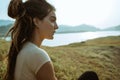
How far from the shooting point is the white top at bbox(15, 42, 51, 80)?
2.00 meters

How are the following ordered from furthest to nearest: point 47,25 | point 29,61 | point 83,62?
1. point 83,62
2. point 47,25
3. point 29,61

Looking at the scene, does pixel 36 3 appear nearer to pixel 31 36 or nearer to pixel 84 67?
pixel 31 36

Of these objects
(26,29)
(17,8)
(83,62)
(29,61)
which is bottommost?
(83,62)

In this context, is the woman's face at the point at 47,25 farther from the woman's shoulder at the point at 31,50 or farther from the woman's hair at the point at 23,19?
the woman's shoulder at the point at 31,50

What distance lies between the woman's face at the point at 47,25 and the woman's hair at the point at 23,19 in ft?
0.10

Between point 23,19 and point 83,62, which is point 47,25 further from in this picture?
point 83,62

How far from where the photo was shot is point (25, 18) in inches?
86.8

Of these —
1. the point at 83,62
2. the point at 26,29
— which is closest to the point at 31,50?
the point at 26,29

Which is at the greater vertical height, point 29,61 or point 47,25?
point 47,25

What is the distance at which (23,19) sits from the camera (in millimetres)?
2203

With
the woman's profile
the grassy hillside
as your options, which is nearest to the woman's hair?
the woman's profile

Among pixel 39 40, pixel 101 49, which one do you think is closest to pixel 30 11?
pixel 39 40

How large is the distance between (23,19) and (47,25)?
0.20 m

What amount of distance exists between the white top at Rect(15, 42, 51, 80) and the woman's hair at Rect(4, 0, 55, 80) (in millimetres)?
86
